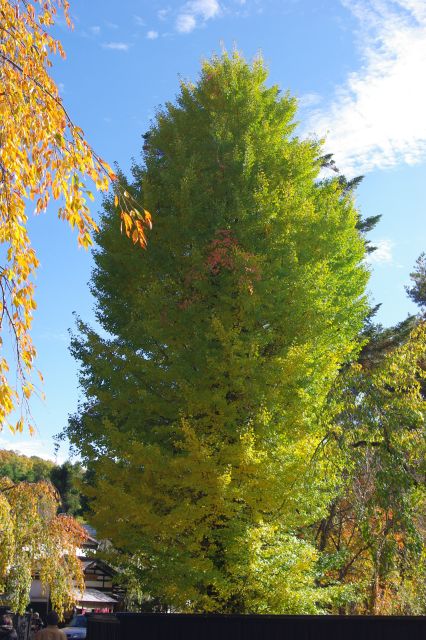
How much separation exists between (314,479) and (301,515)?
1.07 metres

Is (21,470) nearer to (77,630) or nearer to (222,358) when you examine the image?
(77,630)

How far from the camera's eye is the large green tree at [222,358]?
10.7 meters

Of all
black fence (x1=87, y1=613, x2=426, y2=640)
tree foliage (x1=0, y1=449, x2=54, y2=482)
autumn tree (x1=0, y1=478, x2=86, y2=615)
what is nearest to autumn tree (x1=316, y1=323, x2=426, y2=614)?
black fence (x1=87, y1=613, x2=426, y2=640)

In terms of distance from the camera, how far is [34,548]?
1784 cm

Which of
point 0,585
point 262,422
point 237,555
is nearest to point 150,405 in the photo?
point 262,422

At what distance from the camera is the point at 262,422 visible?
11727mm

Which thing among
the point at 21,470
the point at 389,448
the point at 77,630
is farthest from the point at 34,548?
the point at 21,470

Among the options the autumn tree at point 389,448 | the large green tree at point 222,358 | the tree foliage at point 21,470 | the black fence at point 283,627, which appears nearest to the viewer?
the black fence at point 283,627

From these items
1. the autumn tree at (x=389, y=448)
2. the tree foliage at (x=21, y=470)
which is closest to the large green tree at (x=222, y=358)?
the autumn tree at (x=389, y=448)

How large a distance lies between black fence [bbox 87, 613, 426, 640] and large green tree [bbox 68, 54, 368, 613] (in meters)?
1.67

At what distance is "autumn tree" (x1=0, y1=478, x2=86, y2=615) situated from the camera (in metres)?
17.3

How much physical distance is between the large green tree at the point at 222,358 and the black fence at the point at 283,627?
5.47ft

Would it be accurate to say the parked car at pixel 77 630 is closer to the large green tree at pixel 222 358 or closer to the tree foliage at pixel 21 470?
the large green tree at pixel 222 358

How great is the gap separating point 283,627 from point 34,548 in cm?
1170
